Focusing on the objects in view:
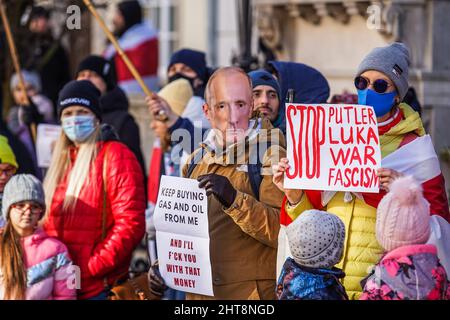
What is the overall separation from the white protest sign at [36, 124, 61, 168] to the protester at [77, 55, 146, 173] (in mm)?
429

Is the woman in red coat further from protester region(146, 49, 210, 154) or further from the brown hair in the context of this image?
protester region(146, 49, 210, 154)

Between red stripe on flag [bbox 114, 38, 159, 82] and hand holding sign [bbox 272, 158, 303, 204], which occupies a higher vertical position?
hand holding sign [bbox 272, 158, 303, 204]

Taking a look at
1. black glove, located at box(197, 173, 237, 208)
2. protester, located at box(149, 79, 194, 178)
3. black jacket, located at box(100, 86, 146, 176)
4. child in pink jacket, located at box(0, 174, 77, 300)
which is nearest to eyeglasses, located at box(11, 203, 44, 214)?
child in pink jacket, located at box(0, 174, 77, 300)

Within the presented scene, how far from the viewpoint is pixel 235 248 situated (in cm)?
750

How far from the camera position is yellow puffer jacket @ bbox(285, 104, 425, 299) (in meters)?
7.07

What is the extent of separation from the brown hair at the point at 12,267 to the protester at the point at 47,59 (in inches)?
274

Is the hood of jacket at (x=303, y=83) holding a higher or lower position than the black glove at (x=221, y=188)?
higher

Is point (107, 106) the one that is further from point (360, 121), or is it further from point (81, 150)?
point (360, 121)

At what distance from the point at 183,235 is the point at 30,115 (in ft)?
14.3

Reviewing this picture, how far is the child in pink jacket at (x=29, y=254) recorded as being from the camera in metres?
8.25

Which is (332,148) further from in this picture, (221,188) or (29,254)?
(29,254)

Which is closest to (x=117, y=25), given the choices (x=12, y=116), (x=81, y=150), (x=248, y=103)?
(x=12, y=116)

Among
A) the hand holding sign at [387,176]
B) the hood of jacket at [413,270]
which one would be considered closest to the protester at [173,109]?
the hand holding sign at [387,176]

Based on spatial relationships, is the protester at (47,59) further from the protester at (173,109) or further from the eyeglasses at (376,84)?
the eyeglasses at (376,84)
